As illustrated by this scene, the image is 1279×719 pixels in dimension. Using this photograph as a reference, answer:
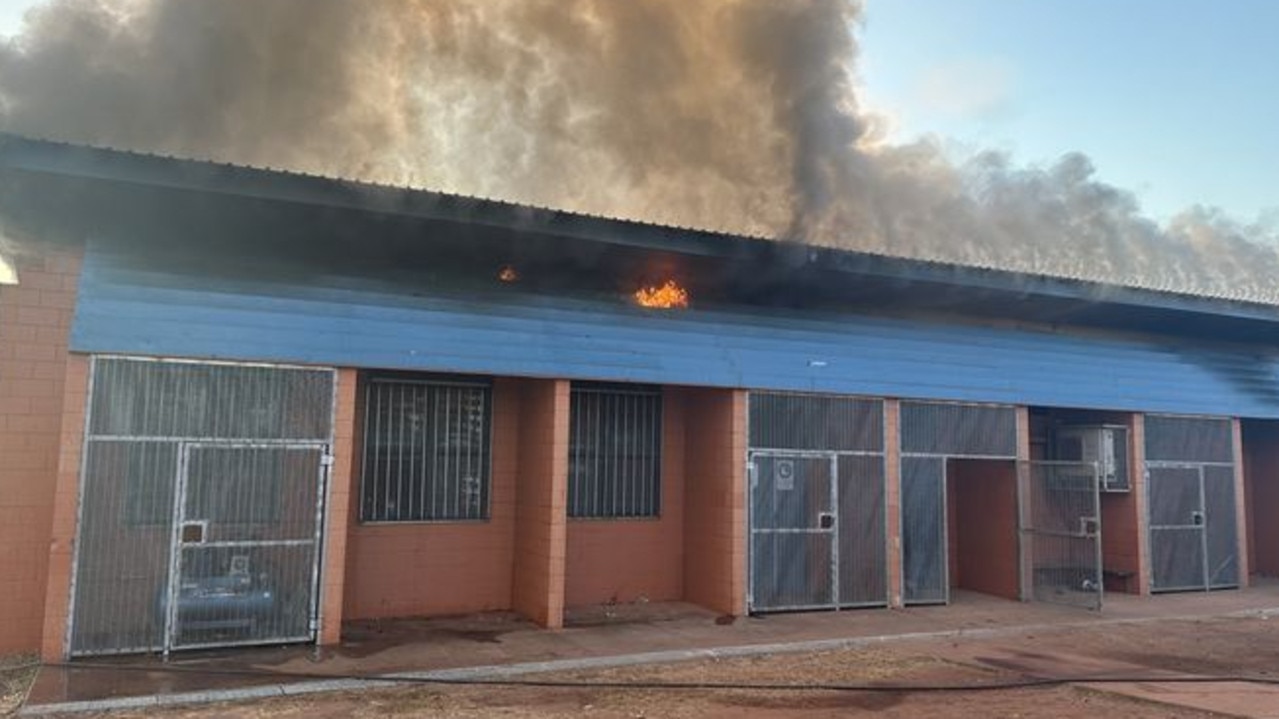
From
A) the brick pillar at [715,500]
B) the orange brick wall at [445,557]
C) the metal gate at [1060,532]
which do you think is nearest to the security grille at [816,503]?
the brick pillar at [715,500]

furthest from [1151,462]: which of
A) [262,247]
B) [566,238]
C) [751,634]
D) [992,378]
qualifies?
[262,247]

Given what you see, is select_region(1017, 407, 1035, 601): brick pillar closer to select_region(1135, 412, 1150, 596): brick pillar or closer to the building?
the building

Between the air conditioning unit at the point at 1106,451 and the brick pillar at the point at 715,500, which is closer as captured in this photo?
the brick pillar at the point at 715,500

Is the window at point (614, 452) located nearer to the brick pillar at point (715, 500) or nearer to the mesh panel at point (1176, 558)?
the brick pillar at point (715, 500)

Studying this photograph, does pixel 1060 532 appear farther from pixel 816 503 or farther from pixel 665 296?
pixel 665 296

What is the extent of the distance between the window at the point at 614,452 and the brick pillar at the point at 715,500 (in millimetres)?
464

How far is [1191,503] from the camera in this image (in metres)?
14.7

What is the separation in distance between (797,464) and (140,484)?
289 inches

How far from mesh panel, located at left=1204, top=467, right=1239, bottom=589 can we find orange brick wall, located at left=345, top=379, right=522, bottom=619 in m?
11.0

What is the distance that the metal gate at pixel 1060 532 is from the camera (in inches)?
517

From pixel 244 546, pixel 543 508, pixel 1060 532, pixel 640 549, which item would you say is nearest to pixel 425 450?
pixel 543 508

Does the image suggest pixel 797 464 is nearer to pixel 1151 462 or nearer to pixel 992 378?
pixel 992 378

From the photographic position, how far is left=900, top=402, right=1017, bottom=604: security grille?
41.1ft

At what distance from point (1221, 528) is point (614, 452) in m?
10.0
